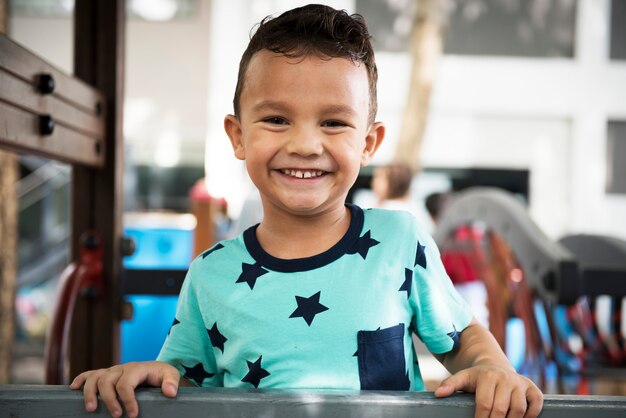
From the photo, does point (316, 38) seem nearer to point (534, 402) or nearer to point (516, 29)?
point (534, 402)

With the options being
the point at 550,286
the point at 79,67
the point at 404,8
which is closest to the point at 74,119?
the point at 79,67

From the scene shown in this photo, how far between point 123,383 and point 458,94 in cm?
963

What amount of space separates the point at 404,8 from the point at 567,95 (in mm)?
2560

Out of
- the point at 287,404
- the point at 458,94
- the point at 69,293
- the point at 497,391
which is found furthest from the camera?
the point at 458,94

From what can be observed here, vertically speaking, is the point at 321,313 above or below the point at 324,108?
below

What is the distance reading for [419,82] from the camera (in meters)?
5.88

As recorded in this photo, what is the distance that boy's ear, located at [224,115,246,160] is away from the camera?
1.12 metres

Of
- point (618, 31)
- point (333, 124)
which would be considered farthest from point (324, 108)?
point (618, 31)

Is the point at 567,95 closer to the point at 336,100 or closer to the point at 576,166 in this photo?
the point at 576,166

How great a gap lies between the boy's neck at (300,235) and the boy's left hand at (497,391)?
0.95 ft

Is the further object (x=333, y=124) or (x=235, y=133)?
(x=235, y=133)

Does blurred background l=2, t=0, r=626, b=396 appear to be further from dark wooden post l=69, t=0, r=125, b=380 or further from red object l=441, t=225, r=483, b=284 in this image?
dark wooden post l=69, t=0, r=125, b=380

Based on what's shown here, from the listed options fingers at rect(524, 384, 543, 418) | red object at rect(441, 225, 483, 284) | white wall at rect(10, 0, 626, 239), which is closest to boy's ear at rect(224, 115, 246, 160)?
fingers at rect(524, 384, 543, 418)

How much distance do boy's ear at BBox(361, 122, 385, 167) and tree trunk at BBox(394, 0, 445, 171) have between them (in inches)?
184
